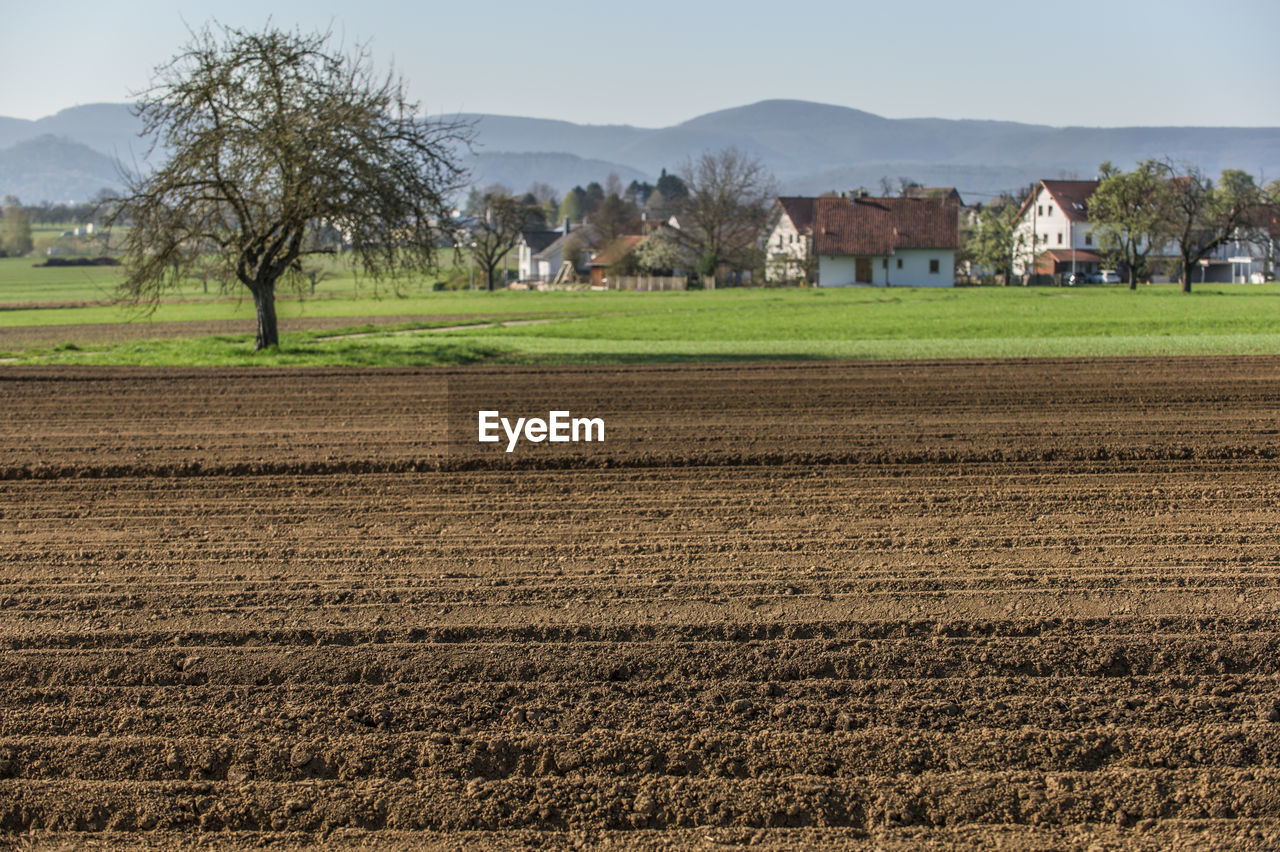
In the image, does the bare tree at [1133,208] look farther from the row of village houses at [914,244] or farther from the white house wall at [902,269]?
the white house wall at [902,269]

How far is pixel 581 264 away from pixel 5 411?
85.8 meters

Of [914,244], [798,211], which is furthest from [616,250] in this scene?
[914,244]

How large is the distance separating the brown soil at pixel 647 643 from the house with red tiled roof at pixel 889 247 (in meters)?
60.9

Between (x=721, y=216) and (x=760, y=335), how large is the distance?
54018 mm

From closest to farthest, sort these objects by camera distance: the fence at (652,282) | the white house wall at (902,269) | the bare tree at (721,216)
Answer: the white house wall at (902,269)
the fence at (652,282)
the bare tree at (721,216)

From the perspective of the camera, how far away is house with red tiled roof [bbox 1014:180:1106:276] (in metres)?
78.9

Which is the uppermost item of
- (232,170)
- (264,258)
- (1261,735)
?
(232,170)

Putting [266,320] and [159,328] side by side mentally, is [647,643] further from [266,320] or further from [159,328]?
[159,328]

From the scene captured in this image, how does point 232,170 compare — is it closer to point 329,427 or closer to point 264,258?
point 264,258

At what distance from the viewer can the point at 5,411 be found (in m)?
16.2

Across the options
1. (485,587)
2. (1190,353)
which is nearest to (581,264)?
(1190,353)

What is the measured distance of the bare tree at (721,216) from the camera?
269 ft

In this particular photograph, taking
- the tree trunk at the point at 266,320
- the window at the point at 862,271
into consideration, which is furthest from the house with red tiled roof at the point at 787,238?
the tree trunk at the point at 266,320

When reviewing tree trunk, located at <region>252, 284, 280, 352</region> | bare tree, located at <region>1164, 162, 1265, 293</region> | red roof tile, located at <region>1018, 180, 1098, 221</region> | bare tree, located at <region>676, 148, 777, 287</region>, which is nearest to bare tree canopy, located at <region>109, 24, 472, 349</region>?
tree trunk, located at <region>252, 284, 280, 352</region>
